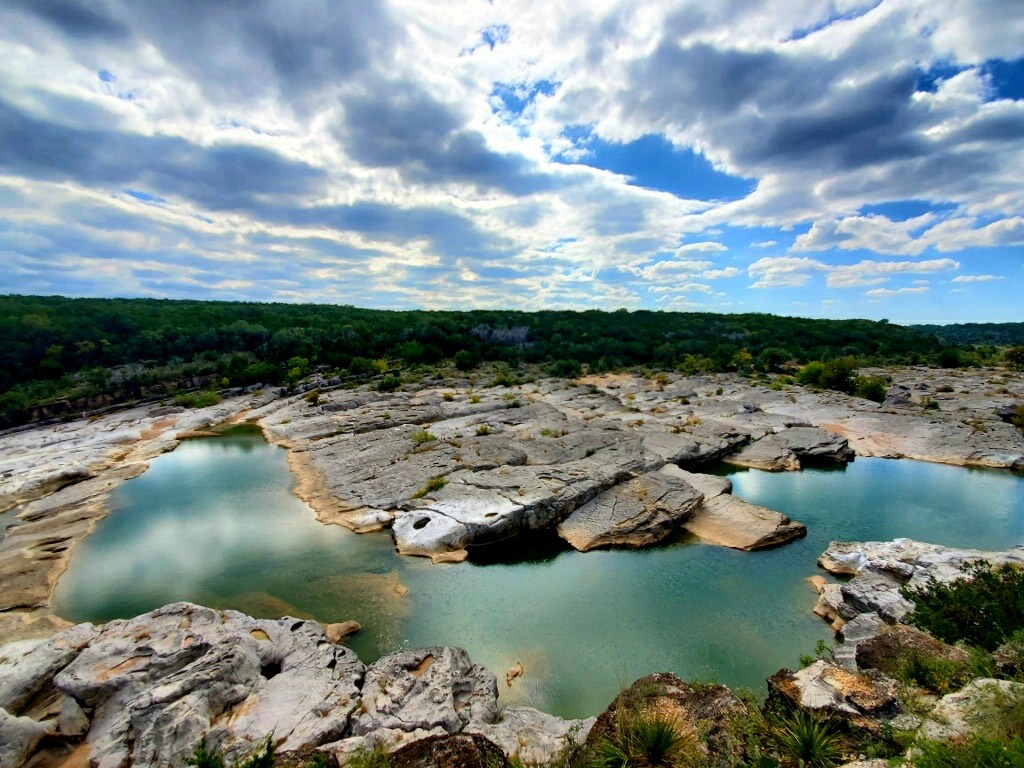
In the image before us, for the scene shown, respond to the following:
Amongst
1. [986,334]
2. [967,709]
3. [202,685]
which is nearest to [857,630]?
[967,709]

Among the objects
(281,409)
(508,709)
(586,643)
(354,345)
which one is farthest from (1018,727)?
(354,345)

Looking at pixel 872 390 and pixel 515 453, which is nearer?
pixel 515 453

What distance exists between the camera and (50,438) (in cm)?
3058

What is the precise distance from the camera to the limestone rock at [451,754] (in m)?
5.95

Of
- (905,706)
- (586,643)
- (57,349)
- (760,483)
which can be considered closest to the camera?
(905,706)

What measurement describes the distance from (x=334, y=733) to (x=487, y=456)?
1495 cm

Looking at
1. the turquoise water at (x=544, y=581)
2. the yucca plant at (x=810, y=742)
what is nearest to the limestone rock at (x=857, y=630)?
the turquoise water at (x=544, y=581)

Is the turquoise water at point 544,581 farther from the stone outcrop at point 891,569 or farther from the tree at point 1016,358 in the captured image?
the tree at point 1016,358

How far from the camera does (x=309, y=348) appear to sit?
56.4 meters

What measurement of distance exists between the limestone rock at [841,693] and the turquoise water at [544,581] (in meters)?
3.71

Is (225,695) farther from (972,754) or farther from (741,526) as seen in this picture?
(741,526)

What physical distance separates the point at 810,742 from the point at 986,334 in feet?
563

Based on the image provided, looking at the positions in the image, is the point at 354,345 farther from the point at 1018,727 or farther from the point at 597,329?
the point at 1018,727

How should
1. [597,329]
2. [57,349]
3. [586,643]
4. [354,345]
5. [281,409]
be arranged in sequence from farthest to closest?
1. [597,329]
2. [354,345]
3. [57,349]
4. [281,409]
5. [586,643]
